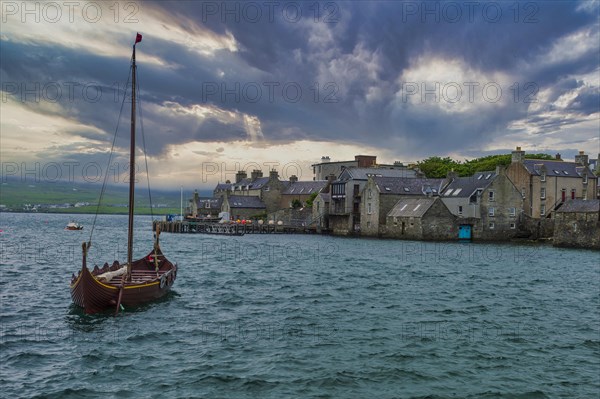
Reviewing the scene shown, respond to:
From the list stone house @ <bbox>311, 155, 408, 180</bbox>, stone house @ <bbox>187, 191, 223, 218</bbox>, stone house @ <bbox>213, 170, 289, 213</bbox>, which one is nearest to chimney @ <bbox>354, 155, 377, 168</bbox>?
stone house @ <bbox>311, 155, 408, 180</bbox>

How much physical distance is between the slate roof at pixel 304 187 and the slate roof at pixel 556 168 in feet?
152

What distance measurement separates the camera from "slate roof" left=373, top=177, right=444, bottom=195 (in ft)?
275

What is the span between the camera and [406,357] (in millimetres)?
18438

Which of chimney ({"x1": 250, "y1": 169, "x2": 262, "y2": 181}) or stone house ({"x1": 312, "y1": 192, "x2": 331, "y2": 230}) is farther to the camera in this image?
chimney ({"x1": 250, "y1": 169, "x2": 262, "y2": 181})

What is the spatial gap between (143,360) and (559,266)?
3807 cm

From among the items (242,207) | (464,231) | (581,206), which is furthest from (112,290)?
(242,207)

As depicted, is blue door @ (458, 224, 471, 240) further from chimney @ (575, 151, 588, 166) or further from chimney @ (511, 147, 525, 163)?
chimney @ (575, 151, 588, 166)

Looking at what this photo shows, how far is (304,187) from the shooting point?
123000mm

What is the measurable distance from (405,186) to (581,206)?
26.2m

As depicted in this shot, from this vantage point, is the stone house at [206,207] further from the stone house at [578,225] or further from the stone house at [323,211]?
the stone house at [578,225]

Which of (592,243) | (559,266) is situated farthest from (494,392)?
(592,243)

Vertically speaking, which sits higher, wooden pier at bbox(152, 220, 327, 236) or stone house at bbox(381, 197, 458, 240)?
stone house at bbox(381, 197, 458, 240)

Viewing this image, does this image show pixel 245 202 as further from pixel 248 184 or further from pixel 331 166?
pixel 331 166

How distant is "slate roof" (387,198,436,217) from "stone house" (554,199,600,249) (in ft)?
53.7
